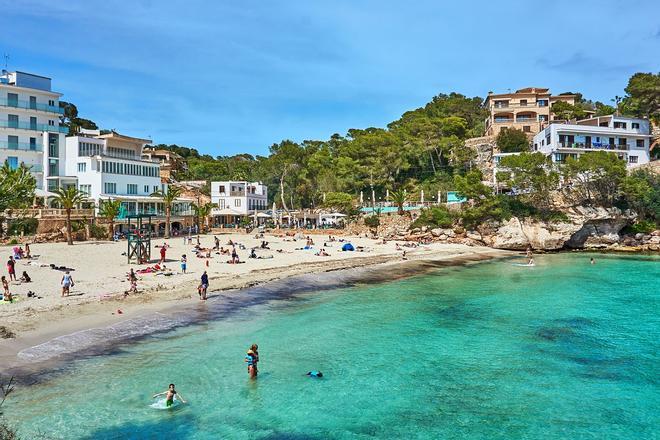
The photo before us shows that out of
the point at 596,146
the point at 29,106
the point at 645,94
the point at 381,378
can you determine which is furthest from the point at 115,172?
the point at 645,94

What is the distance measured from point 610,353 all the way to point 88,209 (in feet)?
159

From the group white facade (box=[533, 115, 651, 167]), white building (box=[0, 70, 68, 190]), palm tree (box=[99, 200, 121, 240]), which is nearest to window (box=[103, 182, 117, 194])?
palm tree (box=[99, 200, 121, 240])

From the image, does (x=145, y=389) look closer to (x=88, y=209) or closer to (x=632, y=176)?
(x=88, y=209)

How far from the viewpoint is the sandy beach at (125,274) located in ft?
69.2

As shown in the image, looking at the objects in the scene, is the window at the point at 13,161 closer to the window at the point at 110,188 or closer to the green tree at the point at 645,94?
the window at the point at 110,188

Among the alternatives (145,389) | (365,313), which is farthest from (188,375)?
(365,313)

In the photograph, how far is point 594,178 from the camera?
5609 cm

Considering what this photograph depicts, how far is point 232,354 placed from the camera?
1878cm

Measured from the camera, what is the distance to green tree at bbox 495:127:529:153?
7675 centimetres

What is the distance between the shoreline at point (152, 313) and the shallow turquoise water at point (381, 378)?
3.37 ft

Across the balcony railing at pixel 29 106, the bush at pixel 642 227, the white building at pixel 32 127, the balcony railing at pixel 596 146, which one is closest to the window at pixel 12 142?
the white building at pixel 32 127

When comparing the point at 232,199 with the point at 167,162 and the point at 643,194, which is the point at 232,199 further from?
the point at 643,194

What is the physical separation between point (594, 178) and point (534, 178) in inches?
267

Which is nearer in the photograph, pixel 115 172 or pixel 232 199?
pixel 115 172
